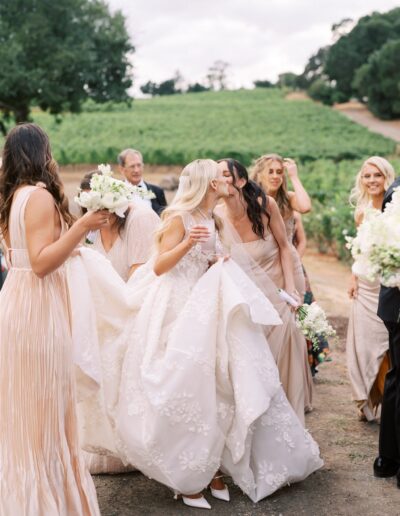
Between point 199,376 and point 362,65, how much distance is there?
3383 inches

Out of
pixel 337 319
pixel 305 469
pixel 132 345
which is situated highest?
pixel 132 345

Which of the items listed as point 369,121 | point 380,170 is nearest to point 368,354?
point 380,170

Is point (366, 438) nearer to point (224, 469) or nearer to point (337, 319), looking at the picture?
point (224, 469)

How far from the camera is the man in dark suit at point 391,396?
15.8ft

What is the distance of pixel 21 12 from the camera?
94.0 feet

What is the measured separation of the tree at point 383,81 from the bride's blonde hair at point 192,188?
7122 cm

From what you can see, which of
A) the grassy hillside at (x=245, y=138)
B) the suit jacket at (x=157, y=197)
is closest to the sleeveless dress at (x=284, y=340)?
the suit jacket at (x=157, y=197)

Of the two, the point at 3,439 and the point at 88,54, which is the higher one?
the point at 88,54

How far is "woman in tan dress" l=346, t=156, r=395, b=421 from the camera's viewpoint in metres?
6.18

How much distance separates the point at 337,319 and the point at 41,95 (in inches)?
858

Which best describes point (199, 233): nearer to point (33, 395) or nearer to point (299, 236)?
point (33, 395)

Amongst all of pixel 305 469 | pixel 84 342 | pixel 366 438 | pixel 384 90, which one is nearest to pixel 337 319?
pixel 366 438

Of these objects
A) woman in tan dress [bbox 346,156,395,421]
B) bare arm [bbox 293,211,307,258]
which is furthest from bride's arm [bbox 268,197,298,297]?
bare arm [bbox 293,211,307,258]

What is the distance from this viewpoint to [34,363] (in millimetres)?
3738
